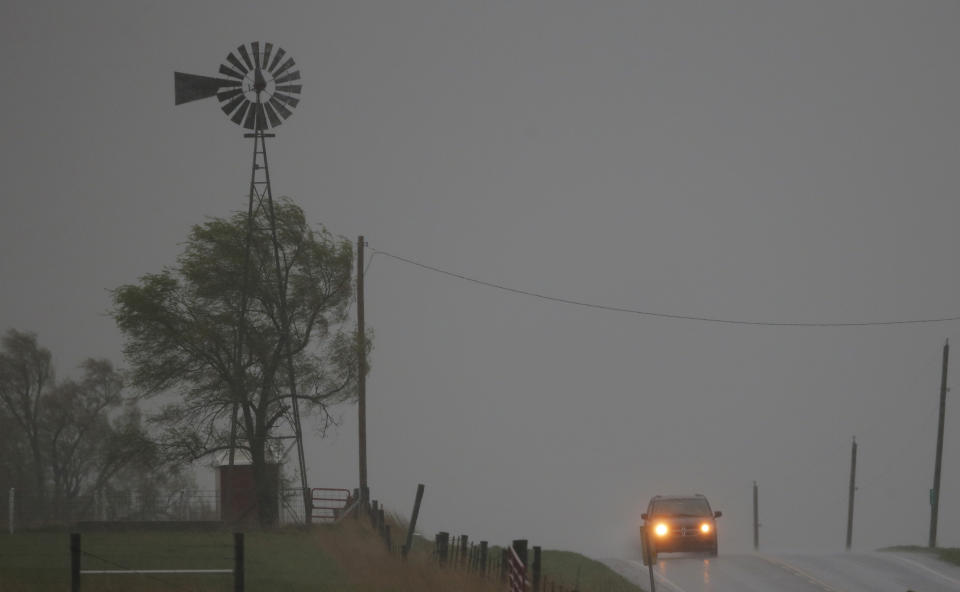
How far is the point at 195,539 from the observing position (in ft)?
123

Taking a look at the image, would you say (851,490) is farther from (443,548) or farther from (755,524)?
(443,548)

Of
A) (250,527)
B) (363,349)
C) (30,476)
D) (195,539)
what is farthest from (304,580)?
(30,476)

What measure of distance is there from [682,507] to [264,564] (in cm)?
1481

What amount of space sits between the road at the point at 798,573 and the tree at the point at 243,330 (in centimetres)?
1851

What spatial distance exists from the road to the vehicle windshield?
54.8 inches

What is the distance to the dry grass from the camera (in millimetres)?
24344

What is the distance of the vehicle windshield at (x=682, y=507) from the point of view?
130 ft

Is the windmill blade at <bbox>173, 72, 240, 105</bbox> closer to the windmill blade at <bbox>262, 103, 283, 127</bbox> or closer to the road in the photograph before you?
the windmill blade at <bbox>262, 103, 283, 127</bbox>

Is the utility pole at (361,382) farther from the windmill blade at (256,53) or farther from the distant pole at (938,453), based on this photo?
the distant pole at (938,453)

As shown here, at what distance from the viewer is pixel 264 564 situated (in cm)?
3028

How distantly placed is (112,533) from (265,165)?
17.2 m

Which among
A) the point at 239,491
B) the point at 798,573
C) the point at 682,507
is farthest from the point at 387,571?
the point at 239,491

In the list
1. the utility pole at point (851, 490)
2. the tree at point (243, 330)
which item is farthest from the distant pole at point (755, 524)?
the tree at point (243, 330)

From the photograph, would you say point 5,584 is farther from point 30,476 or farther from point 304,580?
point 30,476
